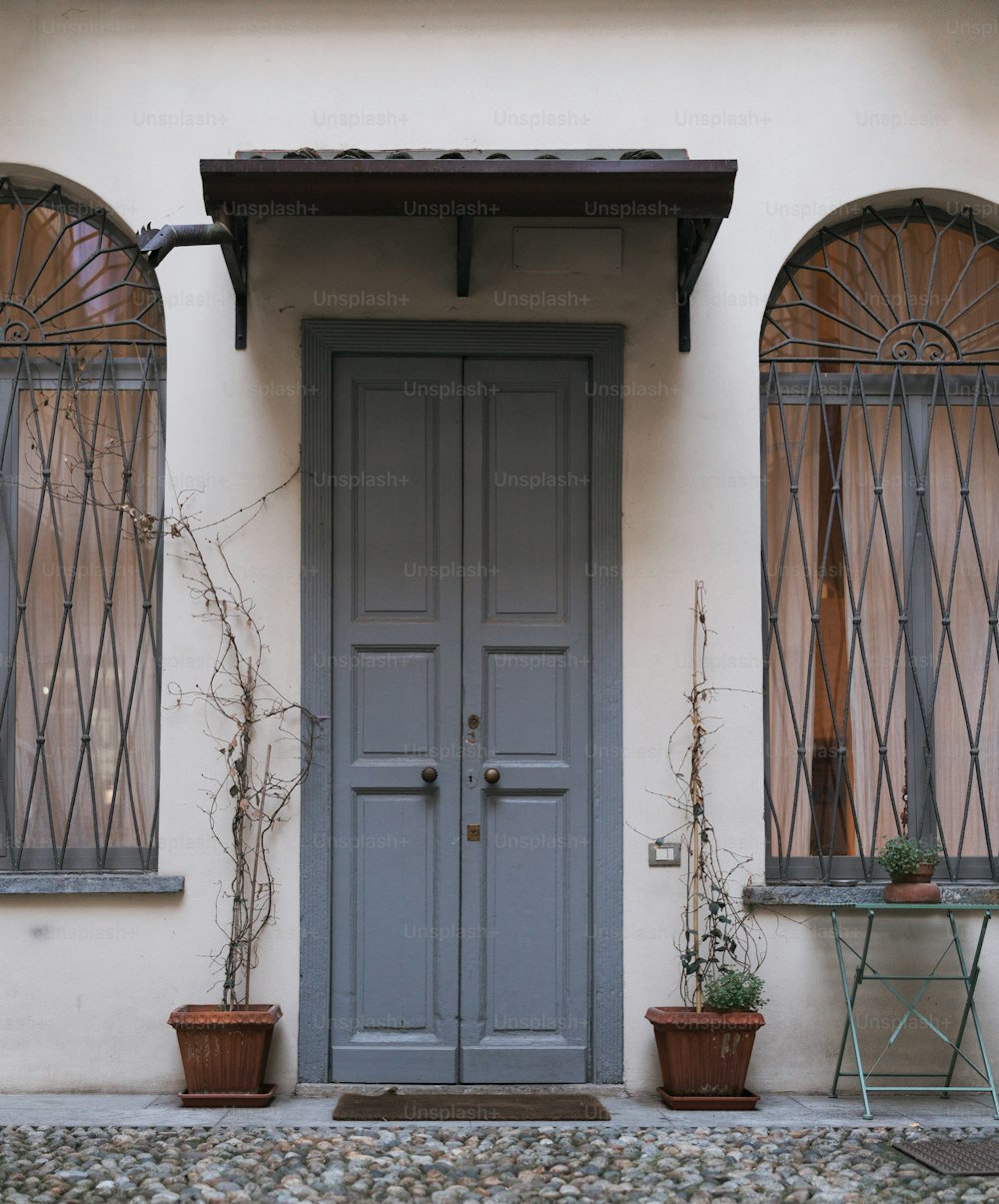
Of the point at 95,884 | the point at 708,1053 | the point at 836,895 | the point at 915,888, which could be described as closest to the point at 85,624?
the point at 95,884

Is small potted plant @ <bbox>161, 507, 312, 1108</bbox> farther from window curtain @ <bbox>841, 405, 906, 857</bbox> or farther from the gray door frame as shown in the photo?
window curtain @ <bbox>841, 405, 906, 857</bbox>

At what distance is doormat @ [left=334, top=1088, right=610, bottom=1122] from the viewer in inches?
195

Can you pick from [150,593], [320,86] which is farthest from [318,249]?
[150,593]

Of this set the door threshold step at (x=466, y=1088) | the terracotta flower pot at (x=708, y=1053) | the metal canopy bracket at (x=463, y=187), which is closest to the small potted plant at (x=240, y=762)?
the door threshold step at (x=466, y=1088)

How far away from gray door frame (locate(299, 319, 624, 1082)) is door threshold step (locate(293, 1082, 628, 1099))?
36 mm

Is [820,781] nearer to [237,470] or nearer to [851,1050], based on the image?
[851,1050]

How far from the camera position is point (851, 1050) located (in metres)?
5.39

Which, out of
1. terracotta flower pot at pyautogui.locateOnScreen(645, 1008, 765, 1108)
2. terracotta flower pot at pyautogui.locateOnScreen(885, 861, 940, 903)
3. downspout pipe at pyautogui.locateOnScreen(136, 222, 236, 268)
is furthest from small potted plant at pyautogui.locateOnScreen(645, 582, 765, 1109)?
downspout pipe at pyautogui.locateOnScreen(136, 222, 236, 268)

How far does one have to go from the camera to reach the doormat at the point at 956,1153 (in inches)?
172

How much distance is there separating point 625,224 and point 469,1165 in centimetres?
365

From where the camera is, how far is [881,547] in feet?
18.9

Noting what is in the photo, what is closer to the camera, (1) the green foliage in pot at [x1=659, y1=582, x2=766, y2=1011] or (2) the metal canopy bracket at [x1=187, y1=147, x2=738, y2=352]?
(2) the metal canopy bracket at [x1=187, y1=147, x2=738, y2=352]

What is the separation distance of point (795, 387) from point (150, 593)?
2.83 meters

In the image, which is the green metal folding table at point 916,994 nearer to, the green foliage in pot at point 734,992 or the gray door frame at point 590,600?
the green foliage in pot at point 734,992
